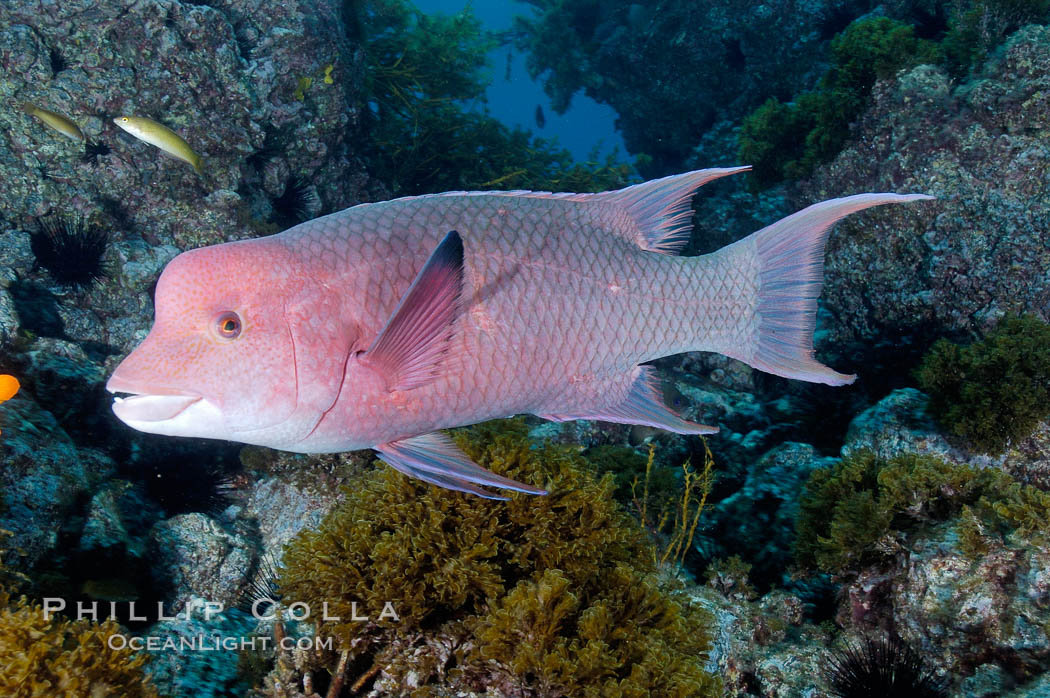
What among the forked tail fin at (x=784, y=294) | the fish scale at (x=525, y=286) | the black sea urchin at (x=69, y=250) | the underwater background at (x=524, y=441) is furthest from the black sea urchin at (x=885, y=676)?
the black sea urchin at (x=69, y=250)

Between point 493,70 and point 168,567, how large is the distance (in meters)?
10.8

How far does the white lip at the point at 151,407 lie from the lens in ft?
5.35

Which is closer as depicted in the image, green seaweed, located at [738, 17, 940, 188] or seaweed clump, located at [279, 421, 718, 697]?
seaweed clump, located at [279, 421, 718, 697]

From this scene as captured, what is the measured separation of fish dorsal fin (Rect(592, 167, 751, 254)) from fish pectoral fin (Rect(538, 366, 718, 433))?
0.57 m

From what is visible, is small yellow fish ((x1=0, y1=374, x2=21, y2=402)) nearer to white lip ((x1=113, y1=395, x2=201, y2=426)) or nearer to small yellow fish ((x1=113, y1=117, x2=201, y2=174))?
small yellow fish ((x1=113, y1=117, x2=201, y2=174))

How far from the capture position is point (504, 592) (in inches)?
97.7

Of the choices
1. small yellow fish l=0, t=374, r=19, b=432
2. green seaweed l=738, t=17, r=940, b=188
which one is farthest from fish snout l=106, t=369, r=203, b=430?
green seaweed l=738, t=17, r=940, b=188

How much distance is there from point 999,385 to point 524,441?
159 inches

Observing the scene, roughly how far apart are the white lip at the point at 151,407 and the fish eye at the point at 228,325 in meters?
0.22

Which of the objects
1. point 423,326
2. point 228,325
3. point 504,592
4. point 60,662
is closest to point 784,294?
point 423,326

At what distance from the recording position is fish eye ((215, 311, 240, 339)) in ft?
5.79

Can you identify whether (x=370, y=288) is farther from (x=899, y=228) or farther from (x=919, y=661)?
(x=899, y=228)

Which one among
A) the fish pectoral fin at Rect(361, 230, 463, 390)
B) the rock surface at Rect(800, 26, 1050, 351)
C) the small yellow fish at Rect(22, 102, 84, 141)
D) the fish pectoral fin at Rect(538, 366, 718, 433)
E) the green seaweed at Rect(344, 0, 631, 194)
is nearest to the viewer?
the fish pectoral fin at Rect(361, 230, 463, 390)

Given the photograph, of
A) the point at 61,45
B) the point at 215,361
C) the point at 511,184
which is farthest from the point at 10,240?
the point at 511,184
